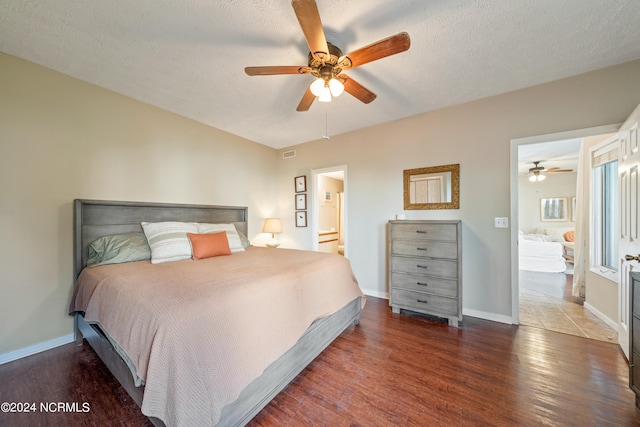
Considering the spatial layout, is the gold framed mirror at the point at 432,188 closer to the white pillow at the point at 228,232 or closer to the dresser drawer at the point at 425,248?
the dresser drawer at the point at 425,248

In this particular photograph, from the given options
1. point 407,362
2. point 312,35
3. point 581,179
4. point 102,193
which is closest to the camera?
point 312,35

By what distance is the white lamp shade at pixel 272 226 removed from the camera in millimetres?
4234

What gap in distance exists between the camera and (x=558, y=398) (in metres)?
1.52

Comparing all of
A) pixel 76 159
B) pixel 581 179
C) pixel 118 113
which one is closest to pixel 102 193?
pixel 76 159

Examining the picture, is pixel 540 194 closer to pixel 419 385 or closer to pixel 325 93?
pixel 419 385

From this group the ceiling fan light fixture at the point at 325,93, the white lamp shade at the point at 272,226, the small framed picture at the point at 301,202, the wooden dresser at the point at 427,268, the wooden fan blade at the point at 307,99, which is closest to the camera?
the ceiling fan light fixture at the point at 325,93

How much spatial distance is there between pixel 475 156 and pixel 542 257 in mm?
3939

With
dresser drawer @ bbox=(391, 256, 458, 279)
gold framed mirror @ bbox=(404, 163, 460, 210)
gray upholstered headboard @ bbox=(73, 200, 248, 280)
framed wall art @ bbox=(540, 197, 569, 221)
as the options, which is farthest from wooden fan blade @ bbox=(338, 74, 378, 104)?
framed wall art @ bbox=(540, 197, 569, 221)

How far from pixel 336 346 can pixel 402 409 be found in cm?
82

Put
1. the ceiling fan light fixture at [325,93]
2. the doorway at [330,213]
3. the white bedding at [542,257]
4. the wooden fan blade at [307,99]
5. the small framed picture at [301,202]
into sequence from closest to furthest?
the ceiling fan light fixture at [325,93], the wooden fan blade at [307,99], the small framed picture at [301,202], the white bedding at [542,257], the doorway at [330,213]

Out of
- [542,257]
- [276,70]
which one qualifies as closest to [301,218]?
[276,70]

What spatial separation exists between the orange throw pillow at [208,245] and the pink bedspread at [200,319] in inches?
15.6

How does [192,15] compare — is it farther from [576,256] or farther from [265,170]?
[576,256]

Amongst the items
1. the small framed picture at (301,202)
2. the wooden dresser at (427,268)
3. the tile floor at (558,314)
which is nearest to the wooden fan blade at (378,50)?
the wooden dresser at (427,268)
